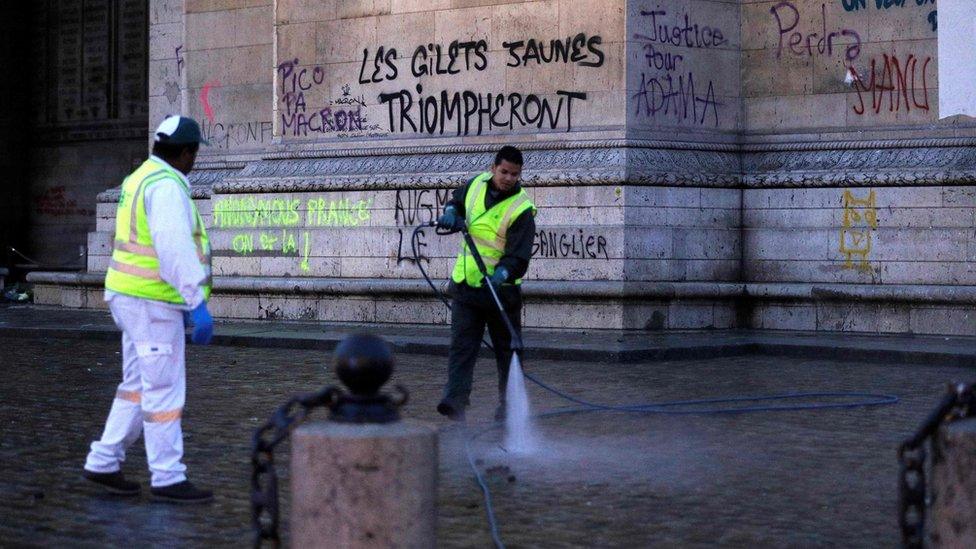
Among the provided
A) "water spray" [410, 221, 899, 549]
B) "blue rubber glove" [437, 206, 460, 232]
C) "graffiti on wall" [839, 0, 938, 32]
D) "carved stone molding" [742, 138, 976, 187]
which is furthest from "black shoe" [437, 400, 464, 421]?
"graffiti on wall" [839, 0, 938, 32]

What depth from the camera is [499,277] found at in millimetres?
9648

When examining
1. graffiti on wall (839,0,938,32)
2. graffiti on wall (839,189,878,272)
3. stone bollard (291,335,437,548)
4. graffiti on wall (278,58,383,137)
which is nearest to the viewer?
stone bollard (291,335,437,548)

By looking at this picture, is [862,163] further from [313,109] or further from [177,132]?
[177,132]

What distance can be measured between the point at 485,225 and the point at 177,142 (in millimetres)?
2846

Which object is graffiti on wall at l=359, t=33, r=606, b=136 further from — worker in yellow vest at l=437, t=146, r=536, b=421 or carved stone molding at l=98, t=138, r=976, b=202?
worker in yellow vest at l=437, t=146, r=536, b=421

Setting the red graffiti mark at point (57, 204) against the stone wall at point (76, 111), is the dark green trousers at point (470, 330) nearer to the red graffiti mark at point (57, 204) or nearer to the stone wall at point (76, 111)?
the stone wall at point (76, 111)

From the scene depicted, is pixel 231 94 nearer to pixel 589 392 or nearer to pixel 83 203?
pixel 83 203

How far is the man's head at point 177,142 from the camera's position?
7.40 metres

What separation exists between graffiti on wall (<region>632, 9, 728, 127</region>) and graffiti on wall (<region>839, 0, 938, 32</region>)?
1.34 m

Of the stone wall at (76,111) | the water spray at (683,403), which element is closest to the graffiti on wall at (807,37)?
the water spray at (683,403)

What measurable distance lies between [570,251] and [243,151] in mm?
5905

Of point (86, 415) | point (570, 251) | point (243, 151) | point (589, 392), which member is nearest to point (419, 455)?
point (86, 415)

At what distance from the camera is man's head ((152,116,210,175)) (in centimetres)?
740

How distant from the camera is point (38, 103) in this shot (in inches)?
1067
